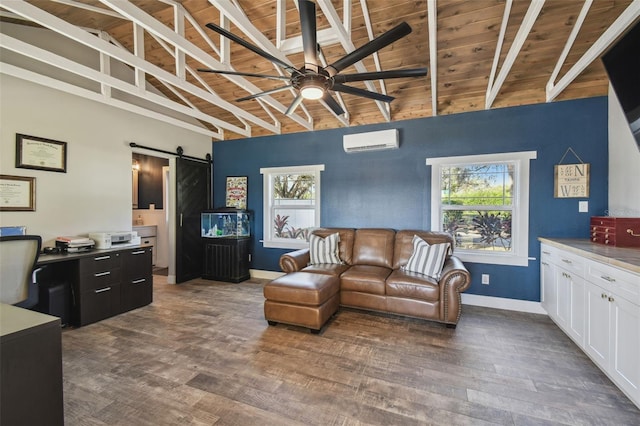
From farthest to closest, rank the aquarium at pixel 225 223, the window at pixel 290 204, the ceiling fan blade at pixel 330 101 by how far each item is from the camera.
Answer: the aquarium at pixel 225 223 → the window at pixel 290 204 → the ceiling fan blade at pixel 330 101

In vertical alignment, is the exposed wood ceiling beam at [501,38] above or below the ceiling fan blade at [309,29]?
above

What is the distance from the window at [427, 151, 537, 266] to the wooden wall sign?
11.7 inches

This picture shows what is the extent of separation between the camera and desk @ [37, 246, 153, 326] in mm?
2883

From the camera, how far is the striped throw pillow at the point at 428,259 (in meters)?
3.06

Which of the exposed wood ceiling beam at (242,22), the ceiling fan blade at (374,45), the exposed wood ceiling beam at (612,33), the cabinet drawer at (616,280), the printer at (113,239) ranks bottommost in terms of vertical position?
the cabinet drawer at (616,280)

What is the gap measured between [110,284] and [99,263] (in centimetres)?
29

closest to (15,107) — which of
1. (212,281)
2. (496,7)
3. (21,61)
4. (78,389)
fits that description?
(21,61)

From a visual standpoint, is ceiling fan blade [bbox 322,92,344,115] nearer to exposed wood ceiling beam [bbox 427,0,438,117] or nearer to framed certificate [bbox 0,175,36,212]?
exposed wood ceiling beam [bbox 427,0,438,117]

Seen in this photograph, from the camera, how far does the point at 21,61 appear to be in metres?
2.82

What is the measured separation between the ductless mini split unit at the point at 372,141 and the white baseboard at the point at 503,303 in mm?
2300

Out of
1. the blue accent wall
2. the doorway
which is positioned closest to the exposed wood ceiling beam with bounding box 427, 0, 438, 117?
the blue accent wall

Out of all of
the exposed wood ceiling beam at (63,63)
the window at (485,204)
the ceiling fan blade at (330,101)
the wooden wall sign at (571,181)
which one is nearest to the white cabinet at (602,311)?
the window at (485,204)

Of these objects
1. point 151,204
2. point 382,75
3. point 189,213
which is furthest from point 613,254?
point 151,204

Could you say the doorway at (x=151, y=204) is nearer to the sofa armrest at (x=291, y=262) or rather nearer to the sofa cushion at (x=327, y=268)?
the sofa armrest at (x=291, y=262)
